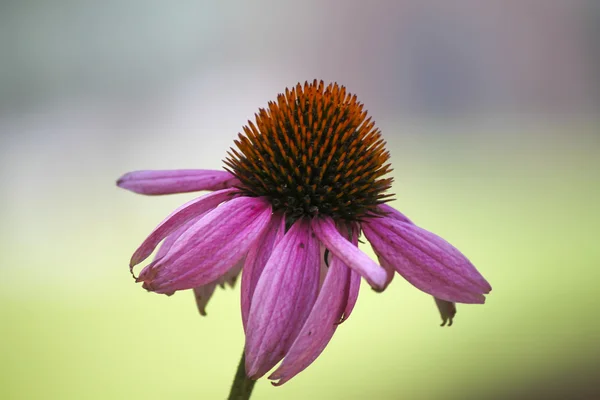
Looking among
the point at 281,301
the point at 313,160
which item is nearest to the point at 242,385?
the point at 281,301

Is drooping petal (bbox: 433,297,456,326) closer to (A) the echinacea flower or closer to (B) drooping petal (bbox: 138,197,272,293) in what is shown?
(A) the echinacea flower

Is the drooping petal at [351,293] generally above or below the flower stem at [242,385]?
above

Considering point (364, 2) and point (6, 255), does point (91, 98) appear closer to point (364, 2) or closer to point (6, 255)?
point (6, 255)

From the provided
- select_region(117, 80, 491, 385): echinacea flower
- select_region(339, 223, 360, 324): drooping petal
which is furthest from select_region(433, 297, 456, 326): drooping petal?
select_region(339, 223, 360, 324): drooping petal

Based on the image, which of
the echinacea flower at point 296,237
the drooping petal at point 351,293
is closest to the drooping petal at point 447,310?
the echinacea flower at point 296,237

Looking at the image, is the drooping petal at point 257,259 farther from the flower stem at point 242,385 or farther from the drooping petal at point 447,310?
the drooping petal at point 447,310

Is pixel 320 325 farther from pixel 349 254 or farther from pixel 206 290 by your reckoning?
pixel 206 290
